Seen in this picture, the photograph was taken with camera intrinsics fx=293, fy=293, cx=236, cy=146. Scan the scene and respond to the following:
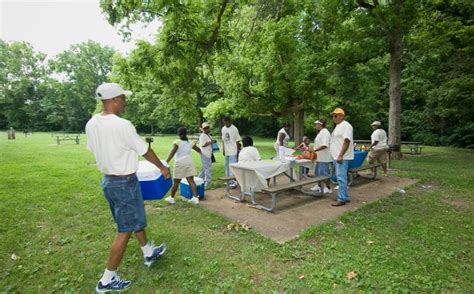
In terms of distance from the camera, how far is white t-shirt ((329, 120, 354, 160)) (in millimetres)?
5699

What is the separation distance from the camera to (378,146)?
28.1ft

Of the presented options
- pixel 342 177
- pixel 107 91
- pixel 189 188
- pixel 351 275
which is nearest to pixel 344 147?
pixel 342 177

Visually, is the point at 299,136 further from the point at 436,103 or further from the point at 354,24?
the point at 436,103

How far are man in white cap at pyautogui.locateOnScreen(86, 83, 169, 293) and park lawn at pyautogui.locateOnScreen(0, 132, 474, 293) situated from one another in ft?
1.42

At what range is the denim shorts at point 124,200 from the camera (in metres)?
3.09

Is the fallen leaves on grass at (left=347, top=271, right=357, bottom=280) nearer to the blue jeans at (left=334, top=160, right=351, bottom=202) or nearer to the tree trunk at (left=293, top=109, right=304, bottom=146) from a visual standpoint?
the blue jeans at (left=334, top=160, right=351, bottom=202)

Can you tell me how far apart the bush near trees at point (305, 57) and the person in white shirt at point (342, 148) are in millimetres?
4106

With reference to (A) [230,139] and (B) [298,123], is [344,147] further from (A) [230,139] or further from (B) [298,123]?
(B) [298,123]

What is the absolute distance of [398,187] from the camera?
24.6 feet

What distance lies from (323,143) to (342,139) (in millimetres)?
941

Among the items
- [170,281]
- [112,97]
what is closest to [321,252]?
[170,281]

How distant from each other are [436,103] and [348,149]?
19.7 metres

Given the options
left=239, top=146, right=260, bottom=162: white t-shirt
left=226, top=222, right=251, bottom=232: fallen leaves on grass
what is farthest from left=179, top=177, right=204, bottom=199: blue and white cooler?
left=226, top=222, right=251, bottom=232: fallen leaves on grass

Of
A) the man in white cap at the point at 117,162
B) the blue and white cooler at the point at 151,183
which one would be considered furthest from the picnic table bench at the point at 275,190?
the man in white cap at the point at 117,162
